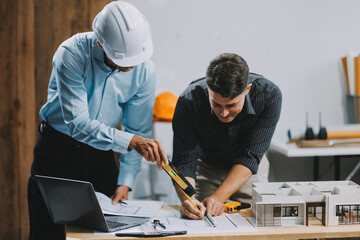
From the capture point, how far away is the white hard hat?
175cm

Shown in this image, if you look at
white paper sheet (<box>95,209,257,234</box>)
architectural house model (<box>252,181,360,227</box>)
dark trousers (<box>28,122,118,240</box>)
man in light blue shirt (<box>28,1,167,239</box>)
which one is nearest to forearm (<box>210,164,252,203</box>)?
white paper sheet (<box>95,209,257,234</box>)

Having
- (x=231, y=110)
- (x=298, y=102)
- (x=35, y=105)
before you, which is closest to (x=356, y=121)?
(x=298, y=102)

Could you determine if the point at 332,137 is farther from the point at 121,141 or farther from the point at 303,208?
the point at 121,141

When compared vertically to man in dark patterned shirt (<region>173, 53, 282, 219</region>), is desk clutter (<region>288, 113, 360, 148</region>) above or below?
below

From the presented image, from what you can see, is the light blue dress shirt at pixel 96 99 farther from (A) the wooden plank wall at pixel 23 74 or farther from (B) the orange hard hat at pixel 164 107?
(A) the wooden plank wall at pixel 23 74

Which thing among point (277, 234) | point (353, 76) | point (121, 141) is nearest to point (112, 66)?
point (121, 141)

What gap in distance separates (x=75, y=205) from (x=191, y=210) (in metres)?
0.46

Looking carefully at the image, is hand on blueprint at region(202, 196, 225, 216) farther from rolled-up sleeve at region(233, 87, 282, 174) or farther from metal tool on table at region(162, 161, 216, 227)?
rolled-up sleeve at region(233, 87, 282, 174)

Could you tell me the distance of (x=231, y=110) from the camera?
1.86m

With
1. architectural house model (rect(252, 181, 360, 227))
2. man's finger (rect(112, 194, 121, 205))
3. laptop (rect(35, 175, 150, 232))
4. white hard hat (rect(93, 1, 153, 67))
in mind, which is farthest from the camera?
man's finger (rect(112, 194, 121, 205))

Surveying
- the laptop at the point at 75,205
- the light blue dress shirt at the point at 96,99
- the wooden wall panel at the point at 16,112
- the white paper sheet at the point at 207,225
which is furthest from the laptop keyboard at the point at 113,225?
the wooden wall panel at the point at 16,112

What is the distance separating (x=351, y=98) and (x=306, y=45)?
0.57 m

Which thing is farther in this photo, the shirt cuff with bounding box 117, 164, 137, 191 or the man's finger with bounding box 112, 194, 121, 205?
the shirt cuff with bounding box 117, 164, 137, 191

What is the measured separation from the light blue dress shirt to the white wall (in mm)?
1385
